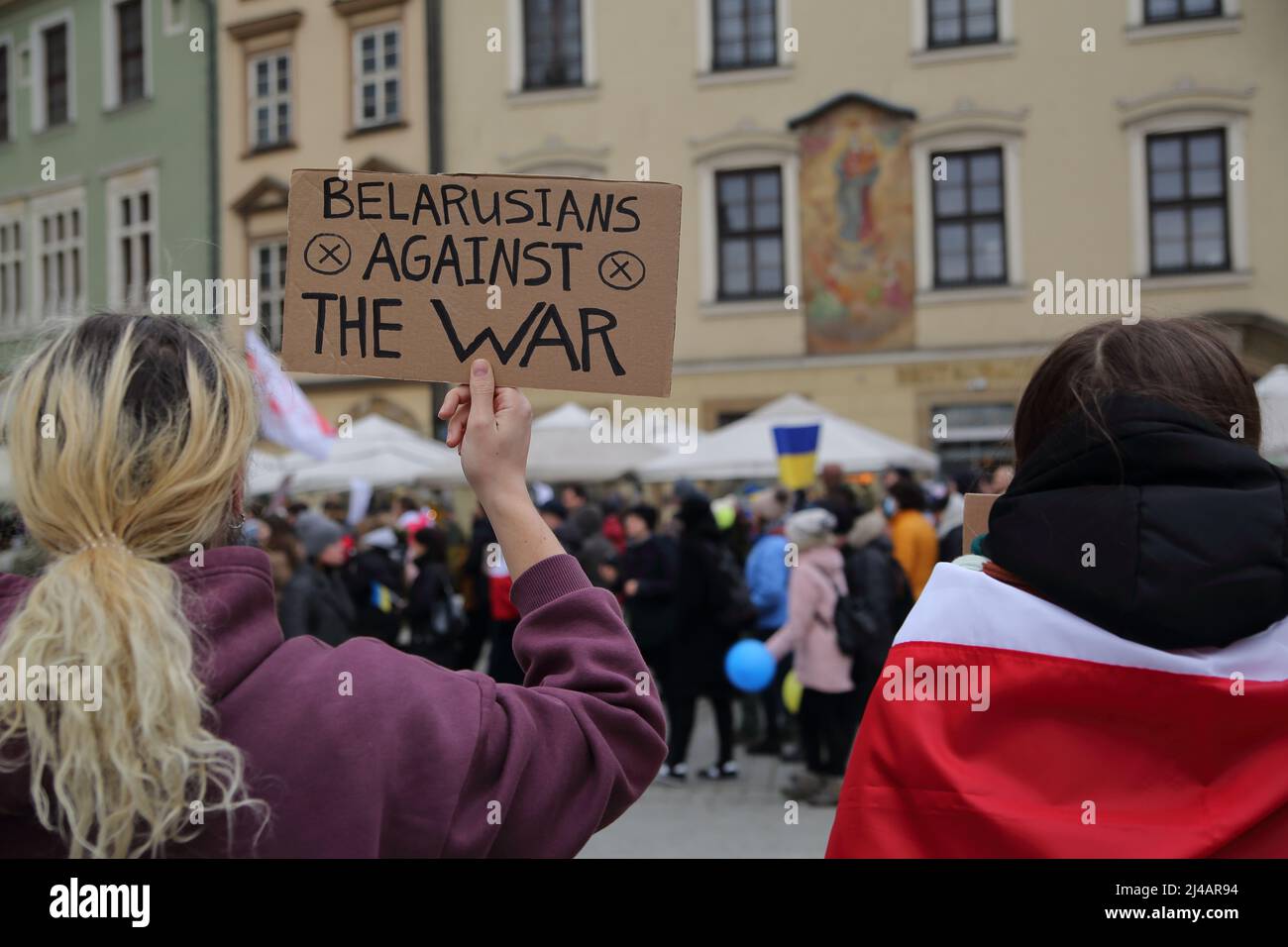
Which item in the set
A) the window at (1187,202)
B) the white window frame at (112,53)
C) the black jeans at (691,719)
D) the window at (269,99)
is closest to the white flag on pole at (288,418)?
the black jeans at (691,719)

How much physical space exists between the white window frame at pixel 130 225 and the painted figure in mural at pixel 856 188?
12.3 metres

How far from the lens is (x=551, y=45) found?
2055 cm

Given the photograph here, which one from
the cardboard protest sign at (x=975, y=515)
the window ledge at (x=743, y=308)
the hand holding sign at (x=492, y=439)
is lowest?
the cardboard protest sign at (x=975, y=515)

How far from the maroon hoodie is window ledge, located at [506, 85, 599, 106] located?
769 inches

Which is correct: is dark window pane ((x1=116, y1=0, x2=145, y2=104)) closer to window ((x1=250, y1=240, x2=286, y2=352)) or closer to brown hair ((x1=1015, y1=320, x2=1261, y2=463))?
window ((x1=250, y1=240, x2=286, y2=352))

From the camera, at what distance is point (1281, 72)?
58.6ft

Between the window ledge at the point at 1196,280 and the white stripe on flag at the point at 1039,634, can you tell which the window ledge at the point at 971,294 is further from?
the white stripe on flag at the point at 1039,634

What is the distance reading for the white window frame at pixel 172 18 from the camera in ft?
78.6

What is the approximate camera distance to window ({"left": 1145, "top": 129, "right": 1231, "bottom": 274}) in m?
18.3

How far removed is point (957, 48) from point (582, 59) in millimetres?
5602

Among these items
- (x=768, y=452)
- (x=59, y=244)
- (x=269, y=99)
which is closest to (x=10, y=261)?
(x=59, y=244)

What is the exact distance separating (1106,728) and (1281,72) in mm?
18970

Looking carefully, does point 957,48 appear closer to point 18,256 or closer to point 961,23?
point 961,23

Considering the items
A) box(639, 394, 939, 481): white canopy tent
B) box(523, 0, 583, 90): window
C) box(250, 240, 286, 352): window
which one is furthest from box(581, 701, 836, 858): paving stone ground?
box(250, 240, 286, 352): window
